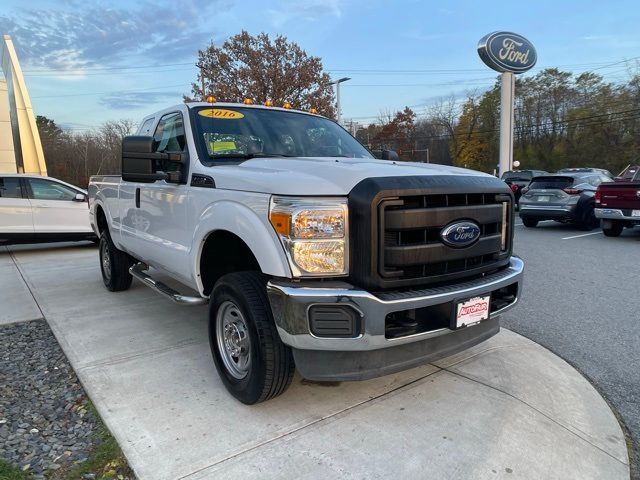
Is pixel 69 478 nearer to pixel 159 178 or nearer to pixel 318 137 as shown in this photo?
pixel 159 178

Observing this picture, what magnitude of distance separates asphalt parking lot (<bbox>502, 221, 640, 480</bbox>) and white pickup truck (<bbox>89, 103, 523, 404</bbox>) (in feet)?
3.42

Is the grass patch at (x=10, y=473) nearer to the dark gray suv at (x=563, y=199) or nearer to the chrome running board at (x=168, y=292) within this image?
the chrome running board at (x=168, y=292)

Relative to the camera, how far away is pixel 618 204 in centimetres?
1040

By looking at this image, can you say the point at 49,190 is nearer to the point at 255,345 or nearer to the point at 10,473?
the point at 10,473

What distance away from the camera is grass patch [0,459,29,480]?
2.44m

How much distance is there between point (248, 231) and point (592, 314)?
4166 mm

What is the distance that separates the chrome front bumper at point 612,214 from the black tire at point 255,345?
1008cm

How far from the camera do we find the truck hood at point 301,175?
104 inches

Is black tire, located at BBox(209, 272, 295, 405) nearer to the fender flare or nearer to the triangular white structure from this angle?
the fender flare

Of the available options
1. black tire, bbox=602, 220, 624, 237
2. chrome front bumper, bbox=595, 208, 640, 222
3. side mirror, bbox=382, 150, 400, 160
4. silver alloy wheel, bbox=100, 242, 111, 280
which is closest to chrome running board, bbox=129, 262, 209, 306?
silver alloy wheel, bbox=100, 242, 111, 280

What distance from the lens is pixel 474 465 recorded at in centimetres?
252

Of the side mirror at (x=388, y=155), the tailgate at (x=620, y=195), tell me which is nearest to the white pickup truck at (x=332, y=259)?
the side mirror at (x=388, y=155)

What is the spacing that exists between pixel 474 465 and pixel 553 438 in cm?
62

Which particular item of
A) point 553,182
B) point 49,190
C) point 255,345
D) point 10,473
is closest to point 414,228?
point 255,345
